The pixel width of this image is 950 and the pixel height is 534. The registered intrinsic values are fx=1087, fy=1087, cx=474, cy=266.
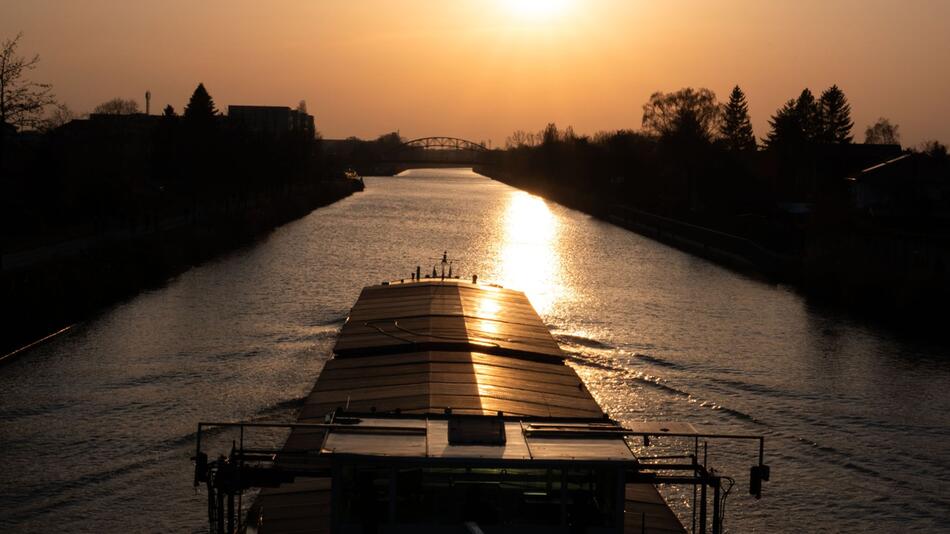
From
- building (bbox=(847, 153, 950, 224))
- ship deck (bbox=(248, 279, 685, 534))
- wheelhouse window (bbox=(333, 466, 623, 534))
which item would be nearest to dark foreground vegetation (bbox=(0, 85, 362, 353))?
ship deck (bbox=(248, 279, 685, 534))

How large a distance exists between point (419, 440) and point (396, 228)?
95506 mm

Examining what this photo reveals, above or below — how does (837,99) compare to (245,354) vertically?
above

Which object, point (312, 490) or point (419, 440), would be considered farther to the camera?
point (312, 490)

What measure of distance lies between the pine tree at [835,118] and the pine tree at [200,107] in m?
94.9

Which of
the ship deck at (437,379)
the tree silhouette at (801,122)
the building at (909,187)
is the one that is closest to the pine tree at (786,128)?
the tree silhouette at (801,122)

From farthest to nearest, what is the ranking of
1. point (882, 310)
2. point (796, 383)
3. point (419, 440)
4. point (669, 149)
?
point (669, 149), point (882, 310), point (796, 383), point (419, 440)

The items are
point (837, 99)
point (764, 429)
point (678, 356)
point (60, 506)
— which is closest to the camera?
point (60, 506)

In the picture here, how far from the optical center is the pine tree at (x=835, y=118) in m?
167

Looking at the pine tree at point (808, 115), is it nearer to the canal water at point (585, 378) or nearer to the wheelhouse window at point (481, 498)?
the canal water at point (585, 378)

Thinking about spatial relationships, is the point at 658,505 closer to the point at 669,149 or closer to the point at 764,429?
the point at 764,429

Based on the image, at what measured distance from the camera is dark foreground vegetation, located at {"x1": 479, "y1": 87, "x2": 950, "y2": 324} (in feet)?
209

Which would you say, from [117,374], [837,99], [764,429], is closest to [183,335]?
[117,374]

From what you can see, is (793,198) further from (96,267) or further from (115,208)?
(96,267)

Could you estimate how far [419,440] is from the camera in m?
17.9
